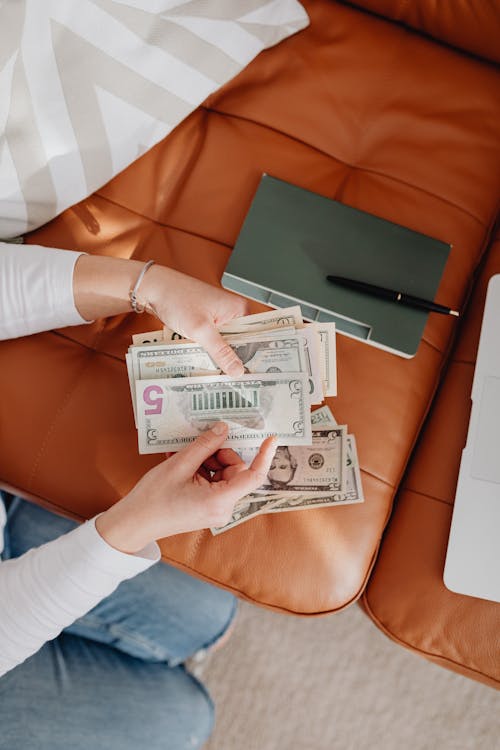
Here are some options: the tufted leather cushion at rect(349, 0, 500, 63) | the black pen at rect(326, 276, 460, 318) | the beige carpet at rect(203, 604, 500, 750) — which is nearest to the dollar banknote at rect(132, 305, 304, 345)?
the black pen at rect(326, 276, 460, 318)

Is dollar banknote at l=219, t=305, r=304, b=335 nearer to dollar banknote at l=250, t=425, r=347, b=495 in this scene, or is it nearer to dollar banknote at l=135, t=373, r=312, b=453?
dollar banknote at l=135, t=373, r=312, b=453

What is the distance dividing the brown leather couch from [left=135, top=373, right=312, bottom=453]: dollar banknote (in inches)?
2.7

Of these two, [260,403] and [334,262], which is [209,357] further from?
[334,262]

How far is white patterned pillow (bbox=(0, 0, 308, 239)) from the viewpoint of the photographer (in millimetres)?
1024

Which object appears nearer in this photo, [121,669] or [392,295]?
[392,295]

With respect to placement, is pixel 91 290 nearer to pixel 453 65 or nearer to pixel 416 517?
pixel 416 517

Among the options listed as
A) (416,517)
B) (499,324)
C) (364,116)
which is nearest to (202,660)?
(416,517)

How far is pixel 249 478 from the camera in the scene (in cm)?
98

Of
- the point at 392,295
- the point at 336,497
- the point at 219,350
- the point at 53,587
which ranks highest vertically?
the point at 392,295

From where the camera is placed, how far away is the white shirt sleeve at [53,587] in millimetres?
1001

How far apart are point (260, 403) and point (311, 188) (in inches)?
18.2

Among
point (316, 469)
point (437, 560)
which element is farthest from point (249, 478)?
point (437, 560)

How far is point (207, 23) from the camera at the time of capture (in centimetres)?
113

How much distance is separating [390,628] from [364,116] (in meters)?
1.02
